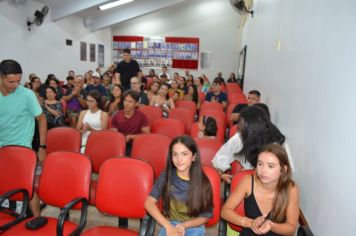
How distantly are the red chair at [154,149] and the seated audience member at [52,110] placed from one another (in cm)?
242

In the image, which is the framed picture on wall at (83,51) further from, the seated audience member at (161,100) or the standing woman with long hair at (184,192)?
the standing woman with long hair at (184,192)

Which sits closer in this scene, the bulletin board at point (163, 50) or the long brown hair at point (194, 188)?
the long brown hair at point (194, 188)

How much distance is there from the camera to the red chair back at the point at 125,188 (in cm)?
217

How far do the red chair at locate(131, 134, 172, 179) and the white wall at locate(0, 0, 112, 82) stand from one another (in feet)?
21.6

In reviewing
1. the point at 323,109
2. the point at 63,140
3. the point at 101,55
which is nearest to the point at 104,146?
the point at 63,140

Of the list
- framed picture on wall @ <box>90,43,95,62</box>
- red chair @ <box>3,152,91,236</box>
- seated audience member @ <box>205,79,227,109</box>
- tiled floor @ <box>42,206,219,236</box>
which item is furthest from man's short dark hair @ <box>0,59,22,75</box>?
framed picture on wall @ <box>90,43,95,62</box>

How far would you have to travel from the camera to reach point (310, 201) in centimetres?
212

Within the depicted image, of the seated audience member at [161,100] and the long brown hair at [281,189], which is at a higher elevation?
the seated audience member at [161,100]

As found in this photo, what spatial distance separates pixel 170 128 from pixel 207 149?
96 cm

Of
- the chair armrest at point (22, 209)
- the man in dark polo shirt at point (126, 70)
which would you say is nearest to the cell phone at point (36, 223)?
the chair armrest at point (22, 209)

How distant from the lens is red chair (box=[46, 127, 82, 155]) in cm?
316

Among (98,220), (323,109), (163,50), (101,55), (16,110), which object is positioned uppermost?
(163,50)

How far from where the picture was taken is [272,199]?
1.85 m

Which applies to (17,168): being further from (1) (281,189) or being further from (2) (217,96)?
(2) (217,96)
